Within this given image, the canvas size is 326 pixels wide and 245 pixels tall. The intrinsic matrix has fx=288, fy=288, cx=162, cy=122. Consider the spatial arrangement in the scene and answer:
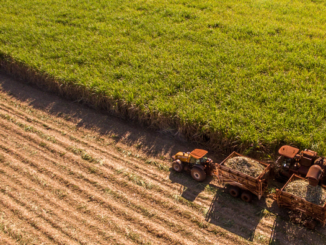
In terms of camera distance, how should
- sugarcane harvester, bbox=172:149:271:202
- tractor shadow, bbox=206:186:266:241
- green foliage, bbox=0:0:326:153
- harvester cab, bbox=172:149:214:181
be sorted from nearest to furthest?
tractor shadow, bbox=206:186:266:241 → sugarcane harvester, bbox=172:149:271:202 → harvester cab, bbox=172:149:214:181 → green foliage, bbox=0:0:326:153

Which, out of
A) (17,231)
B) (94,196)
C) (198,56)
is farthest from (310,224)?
(198,56)

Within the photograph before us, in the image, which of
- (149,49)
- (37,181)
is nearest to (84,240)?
(37,181)

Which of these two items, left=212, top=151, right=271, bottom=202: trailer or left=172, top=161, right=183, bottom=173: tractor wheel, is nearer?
left=212, top=151, right=271, bottom=202: trailer

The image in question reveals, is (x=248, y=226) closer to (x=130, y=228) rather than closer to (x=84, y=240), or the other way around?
(x=130, y=228)

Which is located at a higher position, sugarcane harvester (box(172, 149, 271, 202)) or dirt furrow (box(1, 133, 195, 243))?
sugarcane harvester (box(172, 149, 271, 202))

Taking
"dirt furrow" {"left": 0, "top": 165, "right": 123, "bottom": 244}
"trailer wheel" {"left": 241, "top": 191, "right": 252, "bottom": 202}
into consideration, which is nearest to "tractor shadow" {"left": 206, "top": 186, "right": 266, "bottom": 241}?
"trailer wheel" {"left": 241, "top": 191, "right": 252, "bottom": 202}

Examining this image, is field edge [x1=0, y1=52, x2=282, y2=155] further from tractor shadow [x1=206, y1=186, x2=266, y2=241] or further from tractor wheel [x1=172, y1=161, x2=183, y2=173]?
tractor shadow [x1=206, y1=186, x2=266, y2=241]

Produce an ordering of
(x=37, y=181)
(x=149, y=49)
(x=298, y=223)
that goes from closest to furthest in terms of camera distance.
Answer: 1. (x=298, y=223)
2. (x=37, y=181)
3. (x=149, y=49)

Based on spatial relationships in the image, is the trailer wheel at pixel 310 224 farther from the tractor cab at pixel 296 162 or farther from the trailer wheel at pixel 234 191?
Answer: the trailer wheel at pixel 234 191
